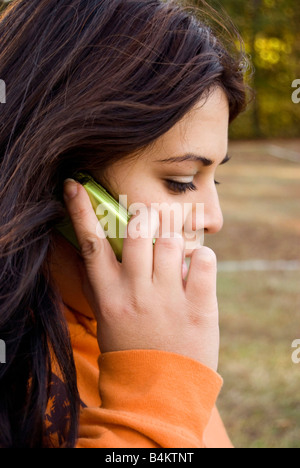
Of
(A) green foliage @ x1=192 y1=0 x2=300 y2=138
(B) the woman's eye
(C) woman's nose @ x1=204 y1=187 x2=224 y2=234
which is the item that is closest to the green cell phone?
(B) the woman's eye

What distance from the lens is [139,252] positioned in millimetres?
1446

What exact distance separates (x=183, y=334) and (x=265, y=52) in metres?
26.8

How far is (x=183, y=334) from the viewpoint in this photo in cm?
139

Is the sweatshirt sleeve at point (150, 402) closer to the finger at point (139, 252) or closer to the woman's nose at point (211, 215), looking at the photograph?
the finger at point (139, 252)

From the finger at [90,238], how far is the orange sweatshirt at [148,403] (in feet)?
0.61

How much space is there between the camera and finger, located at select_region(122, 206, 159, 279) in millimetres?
1437

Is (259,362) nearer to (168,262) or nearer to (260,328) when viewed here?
(260,328)

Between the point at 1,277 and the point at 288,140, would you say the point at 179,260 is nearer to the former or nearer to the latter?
the point at 1,277

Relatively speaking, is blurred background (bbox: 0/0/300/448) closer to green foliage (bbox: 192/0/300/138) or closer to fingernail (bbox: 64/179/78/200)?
fingernail (bbox: 64/179/78/200)

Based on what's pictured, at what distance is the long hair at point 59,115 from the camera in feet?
4.58

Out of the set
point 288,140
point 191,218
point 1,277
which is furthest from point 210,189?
point 288,140

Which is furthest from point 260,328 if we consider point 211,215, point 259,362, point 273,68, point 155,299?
point 273,68

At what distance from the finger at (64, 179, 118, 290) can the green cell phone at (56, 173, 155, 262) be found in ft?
0.07

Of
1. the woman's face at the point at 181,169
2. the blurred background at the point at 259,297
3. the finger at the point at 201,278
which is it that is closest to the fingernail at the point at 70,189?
the woman's face at the point at 181,169
